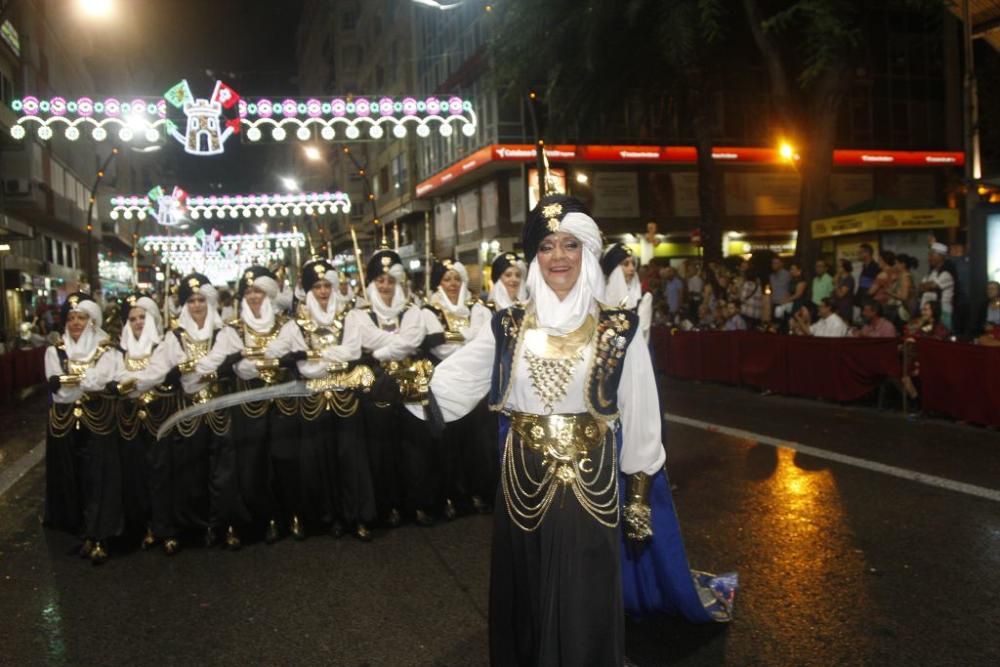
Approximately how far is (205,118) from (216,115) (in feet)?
0.74

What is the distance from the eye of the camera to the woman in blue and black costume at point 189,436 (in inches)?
264

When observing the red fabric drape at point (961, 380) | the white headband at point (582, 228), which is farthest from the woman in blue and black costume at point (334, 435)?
the red fabric drape at point (961, 380)

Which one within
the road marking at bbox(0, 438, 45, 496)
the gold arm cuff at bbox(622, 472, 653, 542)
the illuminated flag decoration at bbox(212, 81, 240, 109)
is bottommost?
the road marking at bbox(0, 438, 45, 496)

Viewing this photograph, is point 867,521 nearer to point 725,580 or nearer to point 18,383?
point 725,580

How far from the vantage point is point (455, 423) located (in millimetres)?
7480

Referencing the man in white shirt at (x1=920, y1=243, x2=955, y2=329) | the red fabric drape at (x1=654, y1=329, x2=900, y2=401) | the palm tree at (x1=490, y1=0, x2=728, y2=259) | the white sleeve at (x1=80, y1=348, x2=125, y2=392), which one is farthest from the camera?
the palm tree at (x1=490, y1=0, x2=728, y2=259)

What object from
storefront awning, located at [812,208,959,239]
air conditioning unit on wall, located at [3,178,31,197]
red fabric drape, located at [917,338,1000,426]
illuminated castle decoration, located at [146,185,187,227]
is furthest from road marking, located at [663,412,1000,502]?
air conditioning unit on wall, located at [3,178,31,197]

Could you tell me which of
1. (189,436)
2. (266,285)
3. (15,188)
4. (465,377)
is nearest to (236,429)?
(189,436)

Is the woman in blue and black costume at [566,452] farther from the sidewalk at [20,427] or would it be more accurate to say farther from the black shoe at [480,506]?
the sidewalk at [20,427]

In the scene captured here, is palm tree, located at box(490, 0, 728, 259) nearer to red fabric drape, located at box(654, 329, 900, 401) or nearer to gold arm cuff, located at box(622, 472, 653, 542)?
red fabric drape, located at box(654, 329, 900, 401)

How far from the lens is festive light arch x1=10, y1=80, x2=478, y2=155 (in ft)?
53.4

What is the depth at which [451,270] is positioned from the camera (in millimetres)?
7973

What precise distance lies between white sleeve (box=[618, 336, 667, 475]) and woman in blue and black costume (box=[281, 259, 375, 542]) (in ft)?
11.5

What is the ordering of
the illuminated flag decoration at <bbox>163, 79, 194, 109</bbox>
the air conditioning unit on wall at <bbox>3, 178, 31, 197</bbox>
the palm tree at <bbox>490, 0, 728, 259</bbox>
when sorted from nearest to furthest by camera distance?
the illuminated flag decoration at <bbox>163, 79, 194, 109</bbox> → the palm tree at <bbox>490, 0, 728, 259</bbox> → the air conditioning unit on wall at <bbox>3, 178, 31, 197</bbox>
